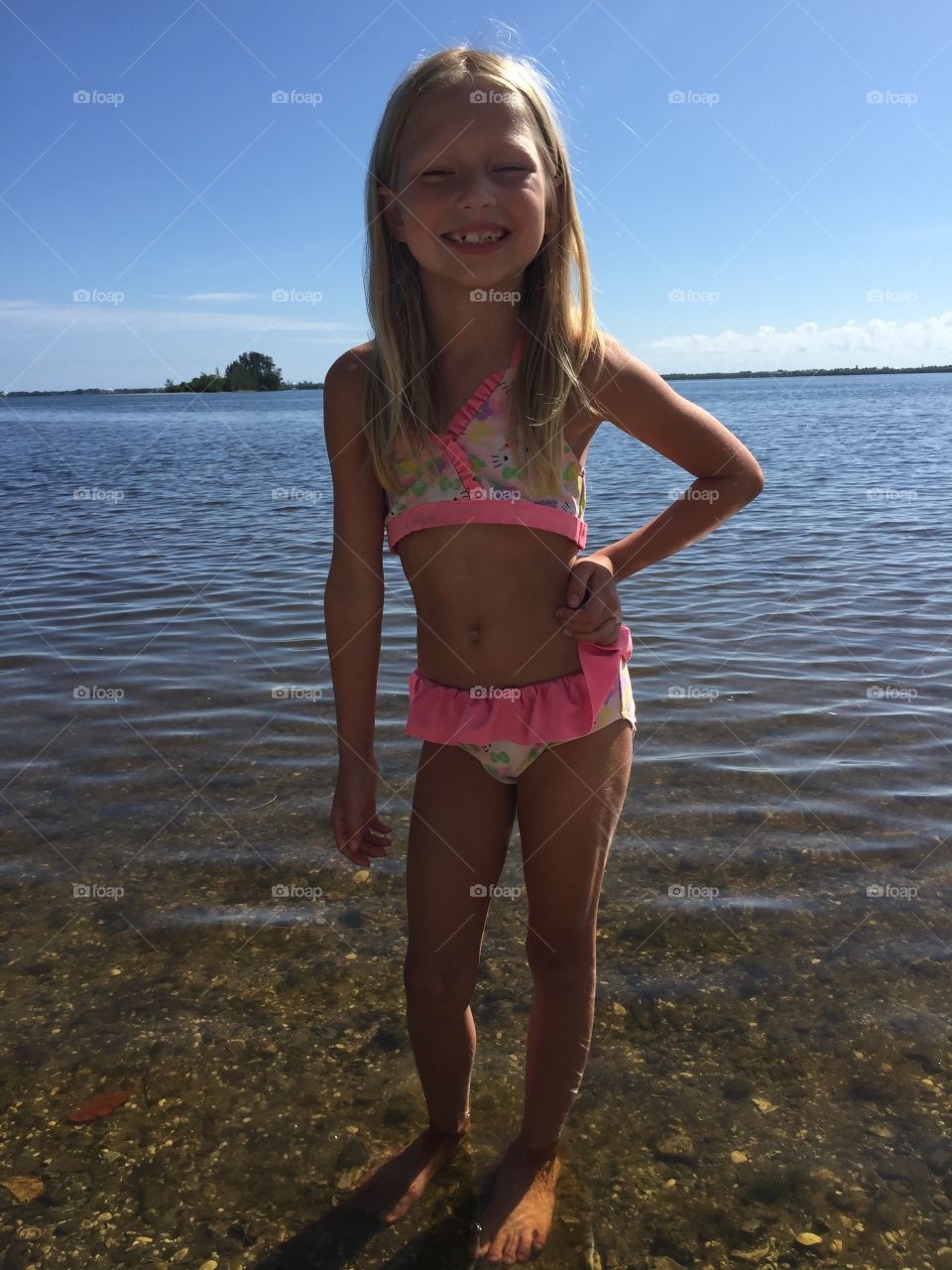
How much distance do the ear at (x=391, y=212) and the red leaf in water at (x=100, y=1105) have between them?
87.7 inches

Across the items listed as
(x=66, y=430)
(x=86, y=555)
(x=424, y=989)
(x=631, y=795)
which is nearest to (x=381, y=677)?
(x=631, y=795)

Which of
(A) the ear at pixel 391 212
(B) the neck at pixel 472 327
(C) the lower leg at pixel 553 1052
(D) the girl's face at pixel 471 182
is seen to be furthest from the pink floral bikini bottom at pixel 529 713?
(A) the ear at pixel 391 212

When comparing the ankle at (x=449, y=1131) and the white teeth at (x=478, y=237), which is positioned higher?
the white teeth at (x=478, y=237)

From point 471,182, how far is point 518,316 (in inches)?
12.1

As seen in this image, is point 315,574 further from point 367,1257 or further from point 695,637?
point 367,1257

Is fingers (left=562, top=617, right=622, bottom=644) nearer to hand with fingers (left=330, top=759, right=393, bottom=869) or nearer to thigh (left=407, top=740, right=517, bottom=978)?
thigh (left=407, top=740, right=517, bottom=978)

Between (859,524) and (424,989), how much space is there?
33.5 ft

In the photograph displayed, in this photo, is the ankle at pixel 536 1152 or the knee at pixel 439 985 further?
the ankle at pixel 536 1152

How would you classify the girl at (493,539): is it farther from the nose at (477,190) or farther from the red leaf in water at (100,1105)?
the red leaf in water at (100,1105)

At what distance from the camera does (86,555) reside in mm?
10250

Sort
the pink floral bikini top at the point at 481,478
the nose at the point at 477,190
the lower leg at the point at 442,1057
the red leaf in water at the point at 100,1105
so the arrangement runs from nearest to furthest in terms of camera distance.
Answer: the nose at the point at 477,190
the pink floral bikini top at the point at 481,478
the lower leg at the point at 442,1057
the red leaf in water at the point at 100,1105

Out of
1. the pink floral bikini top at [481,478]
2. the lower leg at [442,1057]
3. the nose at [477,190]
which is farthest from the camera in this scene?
the lower leg at [442,1057]

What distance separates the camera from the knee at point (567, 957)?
2.29 meters

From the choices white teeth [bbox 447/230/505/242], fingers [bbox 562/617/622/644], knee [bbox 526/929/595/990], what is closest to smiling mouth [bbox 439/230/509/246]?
white teeth [bbox 447/230/505/242]
